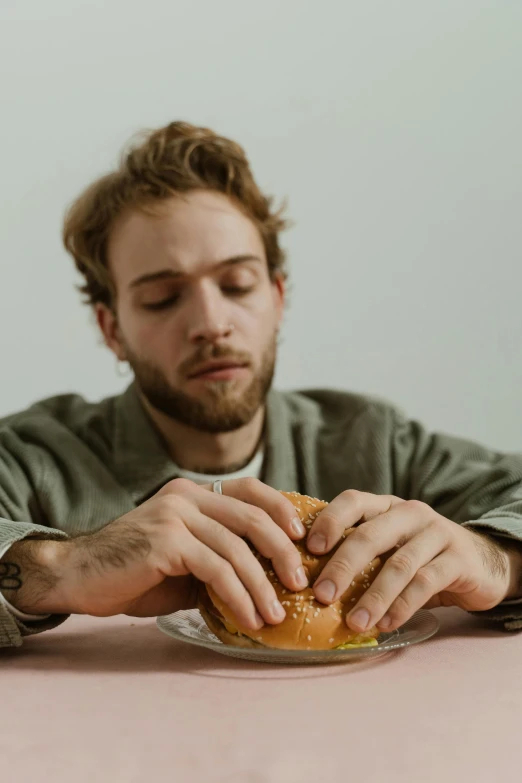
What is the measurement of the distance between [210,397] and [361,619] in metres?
1.04

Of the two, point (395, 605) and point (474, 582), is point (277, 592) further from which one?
point (474, 582)

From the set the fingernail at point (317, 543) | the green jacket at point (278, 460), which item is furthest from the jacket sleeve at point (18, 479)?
the fingernail at point (317, 543)

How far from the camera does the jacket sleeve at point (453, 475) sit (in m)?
1.64

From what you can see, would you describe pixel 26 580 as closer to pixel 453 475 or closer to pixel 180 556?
pixel 180 556

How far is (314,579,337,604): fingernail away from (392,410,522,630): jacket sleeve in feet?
1.46

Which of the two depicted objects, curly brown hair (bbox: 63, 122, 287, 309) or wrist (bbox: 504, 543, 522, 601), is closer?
wrist (bbox: 504, 543, 522, 601)

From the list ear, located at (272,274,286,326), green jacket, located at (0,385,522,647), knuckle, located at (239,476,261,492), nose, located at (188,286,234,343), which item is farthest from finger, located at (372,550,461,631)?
ear, located at (272,274,286,326)

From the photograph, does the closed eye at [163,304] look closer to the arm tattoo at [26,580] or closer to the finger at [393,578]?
the arm tattoo at [26,580]

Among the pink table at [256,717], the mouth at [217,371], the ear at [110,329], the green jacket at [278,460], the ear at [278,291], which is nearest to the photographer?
the pink table at [256,717]

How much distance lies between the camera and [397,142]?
114 inches

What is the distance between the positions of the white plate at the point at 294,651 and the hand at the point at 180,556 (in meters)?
0.04

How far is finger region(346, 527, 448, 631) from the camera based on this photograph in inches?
35.2

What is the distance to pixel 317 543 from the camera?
3.06 ft

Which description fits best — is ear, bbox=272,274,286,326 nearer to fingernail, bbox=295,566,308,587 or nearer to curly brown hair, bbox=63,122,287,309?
curly brown hair, bbox=63,122,287,309
